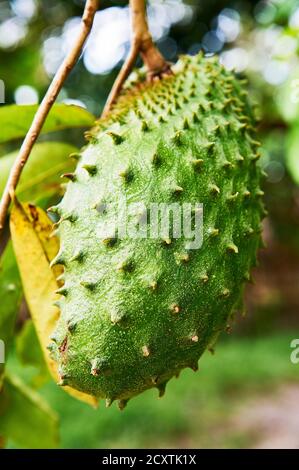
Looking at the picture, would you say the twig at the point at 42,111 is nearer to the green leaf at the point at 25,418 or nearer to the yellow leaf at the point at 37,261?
the yellow leaf at the point at 37,261

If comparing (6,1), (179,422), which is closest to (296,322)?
(179,422)

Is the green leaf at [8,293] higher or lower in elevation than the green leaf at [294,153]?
lower

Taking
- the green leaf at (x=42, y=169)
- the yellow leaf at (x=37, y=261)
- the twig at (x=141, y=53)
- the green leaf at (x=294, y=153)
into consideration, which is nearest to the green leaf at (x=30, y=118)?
the green leaf at (x=42, y=169)

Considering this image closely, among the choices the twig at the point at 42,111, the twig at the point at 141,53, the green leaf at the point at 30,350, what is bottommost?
the green leaf at the point at 30,350

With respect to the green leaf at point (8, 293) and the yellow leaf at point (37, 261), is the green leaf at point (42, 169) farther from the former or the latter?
the yellow leaf at point (37, 261)

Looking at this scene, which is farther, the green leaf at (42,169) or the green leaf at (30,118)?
the green leaf at (42,169)

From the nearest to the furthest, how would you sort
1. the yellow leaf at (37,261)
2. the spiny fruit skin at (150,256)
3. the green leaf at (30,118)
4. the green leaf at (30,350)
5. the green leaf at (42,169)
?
the spiny fruit skin at (150,256), the yellow leaf at (37,261), the green leaf at (30,118), the green leaf at (42,169), the green leaf at (30,350)

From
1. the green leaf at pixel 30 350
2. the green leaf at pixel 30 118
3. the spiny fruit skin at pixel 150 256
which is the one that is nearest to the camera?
the spiny fruit skin at pixel 150 256
